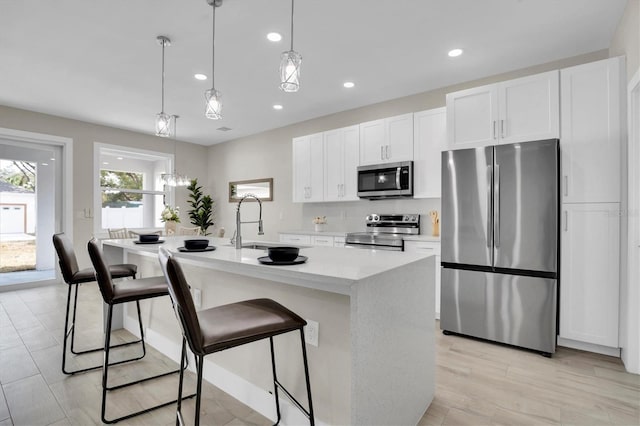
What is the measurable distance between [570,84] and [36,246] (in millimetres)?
7162

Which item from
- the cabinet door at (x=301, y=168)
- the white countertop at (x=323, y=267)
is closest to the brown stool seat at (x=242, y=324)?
the white countertop at (x=323, y=267)

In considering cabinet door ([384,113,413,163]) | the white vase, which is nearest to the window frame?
the white vase

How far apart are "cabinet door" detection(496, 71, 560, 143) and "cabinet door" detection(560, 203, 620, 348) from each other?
0.70 metres

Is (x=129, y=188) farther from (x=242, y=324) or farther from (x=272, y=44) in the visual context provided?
(x=242, y=324)

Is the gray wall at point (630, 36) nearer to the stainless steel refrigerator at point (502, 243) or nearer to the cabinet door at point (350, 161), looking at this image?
the stainless steel refrigerator at point (502, 243)

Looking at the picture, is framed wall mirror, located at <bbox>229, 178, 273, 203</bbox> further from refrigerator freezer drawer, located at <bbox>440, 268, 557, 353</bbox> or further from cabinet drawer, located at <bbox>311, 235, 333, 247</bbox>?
refrigerator freezer drawer, located at <bbox>440, 268, 557, 353</bbox>

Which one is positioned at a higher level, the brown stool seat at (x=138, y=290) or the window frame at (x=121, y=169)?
the window frame at (x=121, y=169)

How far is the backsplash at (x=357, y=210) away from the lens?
419 centimetres

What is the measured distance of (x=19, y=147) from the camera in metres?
4.95

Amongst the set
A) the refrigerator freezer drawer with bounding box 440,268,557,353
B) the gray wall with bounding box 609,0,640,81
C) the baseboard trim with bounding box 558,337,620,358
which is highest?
the gray wall with bounding box 609,0,640,81

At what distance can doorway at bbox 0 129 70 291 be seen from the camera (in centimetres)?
482

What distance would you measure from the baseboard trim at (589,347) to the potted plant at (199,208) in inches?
243

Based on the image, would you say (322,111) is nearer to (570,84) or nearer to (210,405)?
(570,84)

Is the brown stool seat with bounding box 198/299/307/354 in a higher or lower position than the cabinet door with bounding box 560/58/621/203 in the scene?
lower
